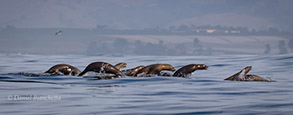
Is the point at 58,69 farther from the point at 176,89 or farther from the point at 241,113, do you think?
the point at 241,113

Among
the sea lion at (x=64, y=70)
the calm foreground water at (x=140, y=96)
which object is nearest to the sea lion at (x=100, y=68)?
the calm foreground water at (x=140, y=96)

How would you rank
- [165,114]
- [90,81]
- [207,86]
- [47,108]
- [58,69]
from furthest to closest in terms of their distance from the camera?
[58,69]
[90,81]
[207,86]
[47,108]
[165,114]

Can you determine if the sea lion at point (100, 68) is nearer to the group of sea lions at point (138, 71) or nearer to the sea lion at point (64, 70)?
the group of sea lions at point (138, 71)

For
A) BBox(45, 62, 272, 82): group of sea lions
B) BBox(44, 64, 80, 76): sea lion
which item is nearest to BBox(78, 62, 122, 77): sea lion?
BBox(45, 62, 272, 82): group of sea lions

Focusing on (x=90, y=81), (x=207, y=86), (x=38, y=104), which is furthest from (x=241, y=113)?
(x=90, y=81)

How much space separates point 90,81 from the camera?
88.8 feet

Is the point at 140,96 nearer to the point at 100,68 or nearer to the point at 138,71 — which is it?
the point at 100,68

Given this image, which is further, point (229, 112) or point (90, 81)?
point (90, 81)

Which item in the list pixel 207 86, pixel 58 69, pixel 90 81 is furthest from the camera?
pixel 58 69

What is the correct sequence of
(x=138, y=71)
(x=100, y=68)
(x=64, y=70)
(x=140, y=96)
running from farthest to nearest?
(x=64, y=70) → (x=138, y=71) → (x=100, y=68) → (x=140, y=96)

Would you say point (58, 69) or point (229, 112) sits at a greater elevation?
point (58, 69)

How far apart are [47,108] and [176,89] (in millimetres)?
6991

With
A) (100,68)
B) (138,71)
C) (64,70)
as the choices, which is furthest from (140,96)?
(64,70)

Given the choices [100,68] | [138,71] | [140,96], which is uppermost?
[100,68]
